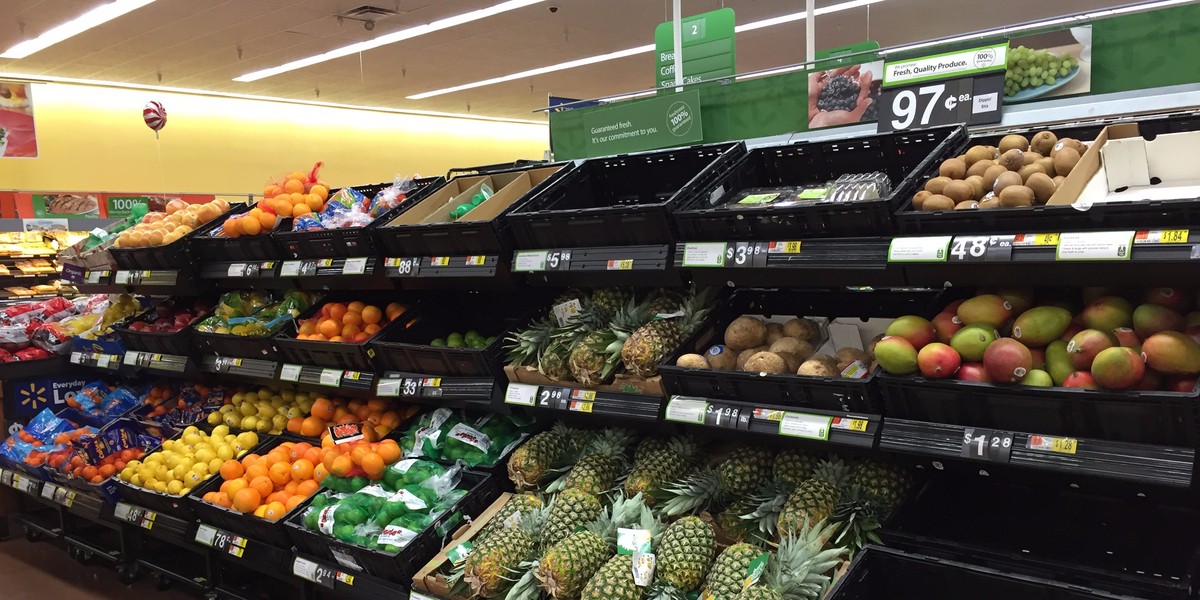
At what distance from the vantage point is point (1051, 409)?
1692mm

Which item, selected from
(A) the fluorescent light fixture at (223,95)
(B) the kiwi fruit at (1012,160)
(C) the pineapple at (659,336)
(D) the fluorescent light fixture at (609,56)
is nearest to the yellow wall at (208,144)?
(A) the fluorescent light fixture at (223,95)

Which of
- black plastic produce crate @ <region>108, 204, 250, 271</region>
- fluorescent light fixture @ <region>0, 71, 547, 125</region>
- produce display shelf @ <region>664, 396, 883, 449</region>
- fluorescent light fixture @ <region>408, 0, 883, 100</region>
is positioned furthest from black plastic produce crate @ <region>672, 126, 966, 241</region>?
fluorescent light fixture @ <region>0, 71, 547, 125</region>

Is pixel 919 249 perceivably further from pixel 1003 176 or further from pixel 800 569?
pixel 800 569

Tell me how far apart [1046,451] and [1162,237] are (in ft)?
1.50

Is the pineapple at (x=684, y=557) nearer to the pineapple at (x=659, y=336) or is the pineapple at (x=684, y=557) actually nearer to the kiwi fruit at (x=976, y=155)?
the pineapple at (x=659, y=336)

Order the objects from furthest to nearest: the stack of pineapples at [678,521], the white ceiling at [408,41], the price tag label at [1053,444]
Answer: the white ceiling at [408,41] < the stack of pineapples at [678,521] < the price tag label at [1053,444]

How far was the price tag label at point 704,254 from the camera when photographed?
2238 mm

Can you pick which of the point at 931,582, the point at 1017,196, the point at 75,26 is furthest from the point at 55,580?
the point at 75,26

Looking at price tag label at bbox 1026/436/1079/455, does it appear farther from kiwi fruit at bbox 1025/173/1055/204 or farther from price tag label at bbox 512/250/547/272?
price tag label at bbox 512/250/547/272

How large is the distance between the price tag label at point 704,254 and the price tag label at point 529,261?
0.53m

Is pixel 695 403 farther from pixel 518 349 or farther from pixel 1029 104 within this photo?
pixel 1029 104

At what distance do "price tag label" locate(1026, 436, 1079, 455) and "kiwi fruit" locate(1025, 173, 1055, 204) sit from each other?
0.53m

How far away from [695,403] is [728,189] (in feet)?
2.30

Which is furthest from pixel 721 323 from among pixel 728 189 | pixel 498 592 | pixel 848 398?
pixel 498 592
